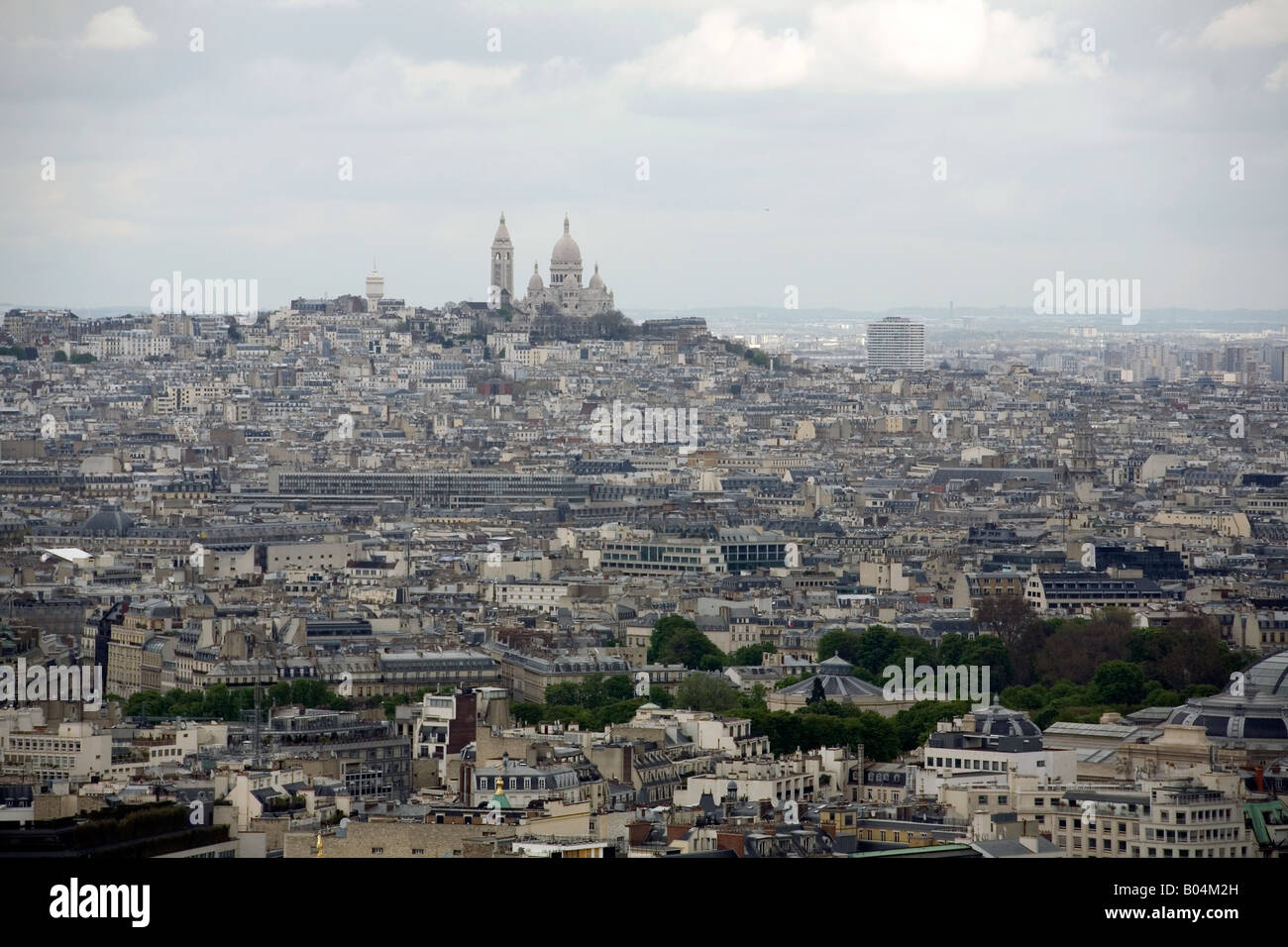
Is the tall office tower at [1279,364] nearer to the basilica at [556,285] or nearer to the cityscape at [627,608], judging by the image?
the cityscape at [627,608]

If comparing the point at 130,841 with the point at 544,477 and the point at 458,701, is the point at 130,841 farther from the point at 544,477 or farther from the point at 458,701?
the point at 544,477

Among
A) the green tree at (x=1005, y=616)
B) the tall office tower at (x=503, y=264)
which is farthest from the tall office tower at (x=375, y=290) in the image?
the green tree at (x=1005, y=616)

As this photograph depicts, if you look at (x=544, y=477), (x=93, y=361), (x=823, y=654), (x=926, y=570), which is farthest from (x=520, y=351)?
(x=823, y=654)
